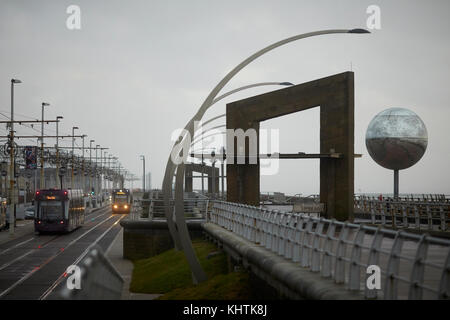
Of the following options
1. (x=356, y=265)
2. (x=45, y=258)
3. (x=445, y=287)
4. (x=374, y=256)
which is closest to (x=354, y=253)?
(x=356, y=265)

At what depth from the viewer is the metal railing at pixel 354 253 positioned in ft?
26.1

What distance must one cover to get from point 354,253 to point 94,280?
13.2 ft

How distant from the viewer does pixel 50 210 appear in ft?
151

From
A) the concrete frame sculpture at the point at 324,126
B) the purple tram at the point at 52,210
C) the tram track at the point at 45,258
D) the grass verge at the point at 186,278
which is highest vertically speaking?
the concrete frame sculpture at the point at 324,126

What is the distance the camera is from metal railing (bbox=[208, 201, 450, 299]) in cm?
795

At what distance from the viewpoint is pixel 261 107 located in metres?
32.6

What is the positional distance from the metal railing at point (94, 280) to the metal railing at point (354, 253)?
12.4 feet

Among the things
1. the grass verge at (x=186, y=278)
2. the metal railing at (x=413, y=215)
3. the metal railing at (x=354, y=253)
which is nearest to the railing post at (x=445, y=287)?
the metal railing at (x=354, y=253)

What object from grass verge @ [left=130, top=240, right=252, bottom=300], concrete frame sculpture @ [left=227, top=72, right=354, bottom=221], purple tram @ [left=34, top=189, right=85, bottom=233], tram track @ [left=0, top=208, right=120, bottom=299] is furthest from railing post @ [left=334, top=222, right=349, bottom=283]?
purple tram @ [left=34, top=189, right=85, bottom=233]

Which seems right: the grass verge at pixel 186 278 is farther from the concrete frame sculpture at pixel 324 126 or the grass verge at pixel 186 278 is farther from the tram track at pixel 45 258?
the tram track at pixel 45 258

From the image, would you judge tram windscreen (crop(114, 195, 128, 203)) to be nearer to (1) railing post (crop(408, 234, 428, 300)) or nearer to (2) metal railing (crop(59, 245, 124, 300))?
(2) metal railing (crop(59, 245, 124, 300))

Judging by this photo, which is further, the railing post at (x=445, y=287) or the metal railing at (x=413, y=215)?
the metal railing at (x=413, y=215)

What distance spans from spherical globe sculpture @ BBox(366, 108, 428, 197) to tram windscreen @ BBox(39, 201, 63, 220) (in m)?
24.6

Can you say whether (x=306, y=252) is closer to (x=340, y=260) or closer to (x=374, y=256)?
(x=340, y=260)
